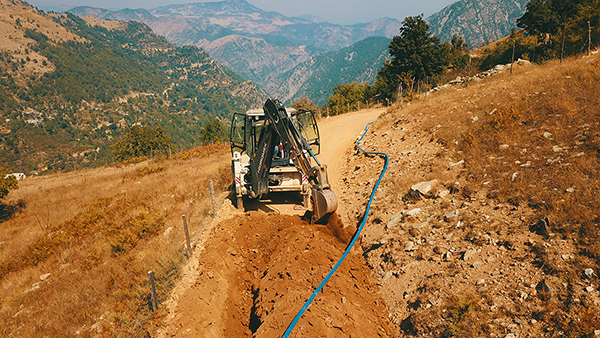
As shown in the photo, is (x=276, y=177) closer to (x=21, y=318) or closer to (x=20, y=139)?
(x=21, y=318)

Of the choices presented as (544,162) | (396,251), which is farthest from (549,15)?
(396,251)

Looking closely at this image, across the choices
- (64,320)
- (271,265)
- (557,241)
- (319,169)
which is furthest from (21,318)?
(557,241)

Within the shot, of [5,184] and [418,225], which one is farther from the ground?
[5,184]

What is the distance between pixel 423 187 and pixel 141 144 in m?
69.5

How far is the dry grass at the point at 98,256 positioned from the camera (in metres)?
7.68

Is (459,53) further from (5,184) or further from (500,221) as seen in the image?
(5,184)

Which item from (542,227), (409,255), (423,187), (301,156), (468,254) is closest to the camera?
(542,227)

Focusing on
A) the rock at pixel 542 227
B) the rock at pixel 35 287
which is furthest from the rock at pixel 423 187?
the rock at pixel 35 287

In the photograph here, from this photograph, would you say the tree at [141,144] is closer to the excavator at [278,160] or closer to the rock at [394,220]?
the excavator at [278,160]

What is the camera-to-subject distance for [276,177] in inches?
454

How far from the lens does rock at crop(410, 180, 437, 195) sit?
887cm

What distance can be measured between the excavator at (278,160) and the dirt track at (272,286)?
101 centimetres

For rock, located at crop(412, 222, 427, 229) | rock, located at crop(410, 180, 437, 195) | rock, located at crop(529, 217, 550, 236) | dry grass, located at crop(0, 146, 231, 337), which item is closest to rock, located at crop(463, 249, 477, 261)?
rock, located at crop(529, 217, 550, 236)

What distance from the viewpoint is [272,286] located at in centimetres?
706
